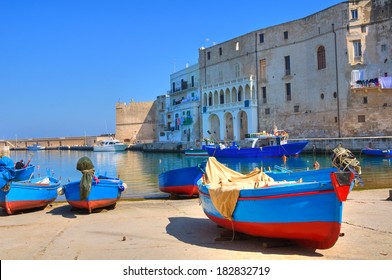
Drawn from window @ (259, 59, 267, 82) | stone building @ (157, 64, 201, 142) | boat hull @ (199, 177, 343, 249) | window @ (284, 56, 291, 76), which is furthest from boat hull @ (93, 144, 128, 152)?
boat hull @ (199, 177, 343, 249)

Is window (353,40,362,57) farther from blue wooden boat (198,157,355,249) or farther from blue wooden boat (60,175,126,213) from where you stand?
blue wooden boat (198,157,355,249)

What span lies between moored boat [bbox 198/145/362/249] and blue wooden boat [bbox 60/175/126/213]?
342 cm

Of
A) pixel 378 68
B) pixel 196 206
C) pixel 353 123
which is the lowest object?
pixel 196 206

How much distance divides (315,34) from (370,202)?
27.2 m

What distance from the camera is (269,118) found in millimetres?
37125

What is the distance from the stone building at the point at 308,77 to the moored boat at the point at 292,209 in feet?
88.3

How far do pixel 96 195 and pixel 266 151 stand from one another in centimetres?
2327

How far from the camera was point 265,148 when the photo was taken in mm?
30656

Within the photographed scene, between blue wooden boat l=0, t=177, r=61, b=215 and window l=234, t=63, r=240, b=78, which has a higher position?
window l=234, t=63, r=240, b=78

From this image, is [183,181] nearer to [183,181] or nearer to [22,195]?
[183,181]

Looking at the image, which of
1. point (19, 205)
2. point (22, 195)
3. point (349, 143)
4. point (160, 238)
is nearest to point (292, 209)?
point (160, 238)

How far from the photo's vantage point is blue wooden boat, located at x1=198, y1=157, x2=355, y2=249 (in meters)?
4.65
